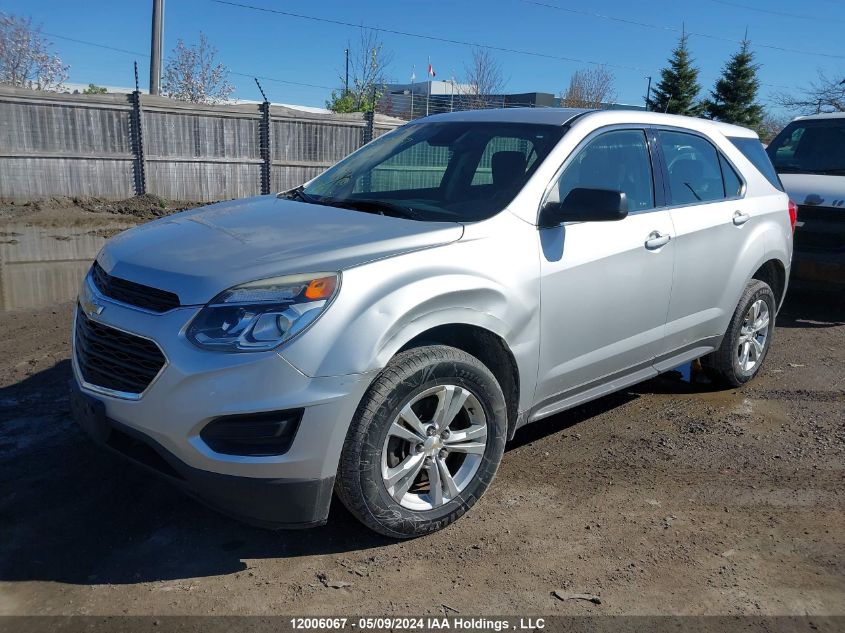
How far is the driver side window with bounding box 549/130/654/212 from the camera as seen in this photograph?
4.05 metres

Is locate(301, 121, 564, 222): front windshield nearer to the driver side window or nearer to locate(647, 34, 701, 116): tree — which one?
the driver side window

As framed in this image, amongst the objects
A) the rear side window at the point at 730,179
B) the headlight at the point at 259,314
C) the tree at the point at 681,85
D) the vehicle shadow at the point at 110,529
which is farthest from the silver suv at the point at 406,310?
the tree at the point at 681,85

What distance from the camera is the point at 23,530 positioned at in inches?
132

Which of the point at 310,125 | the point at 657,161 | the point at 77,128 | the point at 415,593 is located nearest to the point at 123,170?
the point at 77,128

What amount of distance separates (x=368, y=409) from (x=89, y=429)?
124cm

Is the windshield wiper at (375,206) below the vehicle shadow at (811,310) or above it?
above

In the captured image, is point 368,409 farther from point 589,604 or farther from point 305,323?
point 589,604

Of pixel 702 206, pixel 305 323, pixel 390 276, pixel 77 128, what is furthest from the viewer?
pixel 77 128

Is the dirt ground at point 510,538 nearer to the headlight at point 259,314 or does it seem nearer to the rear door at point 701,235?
the rear door at point 701,235

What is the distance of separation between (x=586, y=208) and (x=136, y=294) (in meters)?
2.13

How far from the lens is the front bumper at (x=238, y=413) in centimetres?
280

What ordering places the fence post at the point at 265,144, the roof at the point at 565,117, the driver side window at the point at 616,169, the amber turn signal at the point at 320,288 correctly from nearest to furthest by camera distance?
the amber turn signal at the point at 320,288 < the driver side window at the point at 616,169 < the roof at the point at 565,117 < the fence post at the point at 265,144

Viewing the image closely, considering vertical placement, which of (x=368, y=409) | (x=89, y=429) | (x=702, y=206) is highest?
(x=702, y=206)

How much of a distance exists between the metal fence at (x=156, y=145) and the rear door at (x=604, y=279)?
13.9 metres
